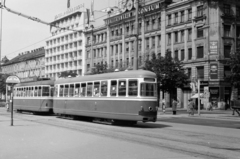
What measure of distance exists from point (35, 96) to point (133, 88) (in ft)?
43.4

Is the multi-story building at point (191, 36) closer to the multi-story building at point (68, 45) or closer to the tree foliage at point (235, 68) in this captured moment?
the tree foliage at point (235, 68)

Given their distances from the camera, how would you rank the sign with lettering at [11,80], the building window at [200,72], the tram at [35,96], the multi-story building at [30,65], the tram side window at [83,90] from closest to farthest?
the sign with lettering at [11,80], the tram side window at [83,90], the tram at [35,96], the building window at [200,72], the multi-story building at [30,65]

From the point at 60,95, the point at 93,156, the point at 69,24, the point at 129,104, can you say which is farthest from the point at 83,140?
the point at 69,24

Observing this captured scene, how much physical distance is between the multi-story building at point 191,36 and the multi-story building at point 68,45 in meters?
18.1

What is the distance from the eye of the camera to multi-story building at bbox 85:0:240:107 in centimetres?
4750

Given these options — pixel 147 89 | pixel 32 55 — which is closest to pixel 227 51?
pixel 147 89

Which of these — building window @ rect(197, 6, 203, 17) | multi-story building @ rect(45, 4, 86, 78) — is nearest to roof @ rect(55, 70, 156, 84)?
building window @ rect(197, 6, 203, 17)

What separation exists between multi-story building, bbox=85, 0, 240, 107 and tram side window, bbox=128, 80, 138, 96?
29578 millimetres

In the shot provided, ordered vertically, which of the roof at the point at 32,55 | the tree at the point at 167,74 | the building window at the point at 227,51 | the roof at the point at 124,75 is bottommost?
the roof at the point at 124,75

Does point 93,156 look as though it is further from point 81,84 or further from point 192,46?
point 192,46

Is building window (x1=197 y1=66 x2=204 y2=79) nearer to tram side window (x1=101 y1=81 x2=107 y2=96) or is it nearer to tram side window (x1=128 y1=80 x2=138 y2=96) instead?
tram side window (x1=101 y1=81 x2=107 y2=96)

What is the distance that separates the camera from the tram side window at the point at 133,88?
16.8 meters

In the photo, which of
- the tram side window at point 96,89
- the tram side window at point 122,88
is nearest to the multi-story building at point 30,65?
the tram side window at point 96,89

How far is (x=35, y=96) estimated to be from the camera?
91.0ft
